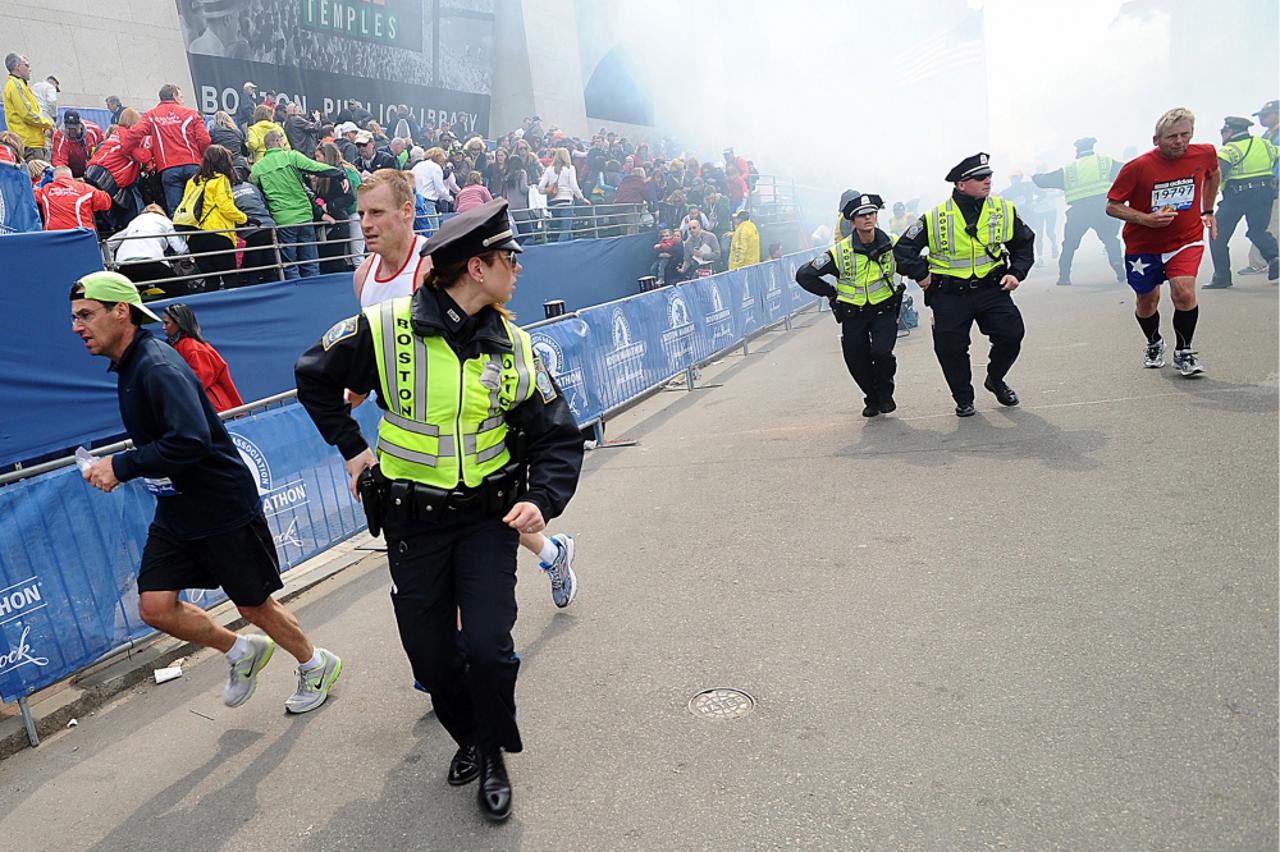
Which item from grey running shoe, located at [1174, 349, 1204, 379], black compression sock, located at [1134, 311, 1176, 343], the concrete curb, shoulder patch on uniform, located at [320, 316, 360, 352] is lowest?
the concrete curb

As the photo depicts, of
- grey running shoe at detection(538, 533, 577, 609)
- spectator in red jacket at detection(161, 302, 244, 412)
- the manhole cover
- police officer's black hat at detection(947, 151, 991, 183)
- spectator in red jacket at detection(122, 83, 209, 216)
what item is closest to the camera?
the manhole cover

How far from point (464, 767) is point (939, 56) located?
43456 millimetres

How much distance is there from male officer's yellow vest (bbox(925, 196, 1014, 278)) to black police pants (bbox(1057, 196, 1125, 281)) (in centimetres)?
886

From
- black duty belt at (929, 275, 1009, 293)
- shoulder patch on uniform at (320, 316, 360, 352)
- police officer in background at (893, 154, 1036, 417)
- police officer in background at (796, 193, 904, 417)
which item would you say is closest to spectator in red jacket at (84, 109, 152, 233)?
police officer in background at (796, 193, 904, 417)

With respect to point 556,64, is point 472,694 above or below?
Answer: below

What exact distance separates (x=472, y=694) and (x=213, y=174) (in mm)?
7816

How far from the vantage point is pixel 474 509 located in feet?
8.89

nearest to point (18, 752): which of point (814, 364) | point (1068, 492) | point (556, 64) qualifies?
point (1068, 492)

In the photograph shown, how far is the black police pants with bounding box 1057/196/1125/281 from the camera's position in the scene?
567 inches

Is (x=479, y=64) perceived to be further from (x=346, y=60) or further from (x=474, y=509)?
(x=474, y=509)

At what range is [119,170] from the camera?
9062 mm

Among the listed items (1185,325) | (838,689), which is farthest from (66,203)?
(1185,325)

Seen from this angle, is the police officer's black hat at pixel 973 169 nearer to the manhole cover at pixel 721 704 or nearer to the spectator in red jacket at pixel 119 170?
the manhole cover at pixel 721 704

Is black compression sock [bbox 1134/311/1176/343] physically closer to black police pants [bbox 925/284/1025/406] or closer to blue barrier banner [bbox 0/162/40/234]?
black police pants [bbox 925/284/1025/406]
